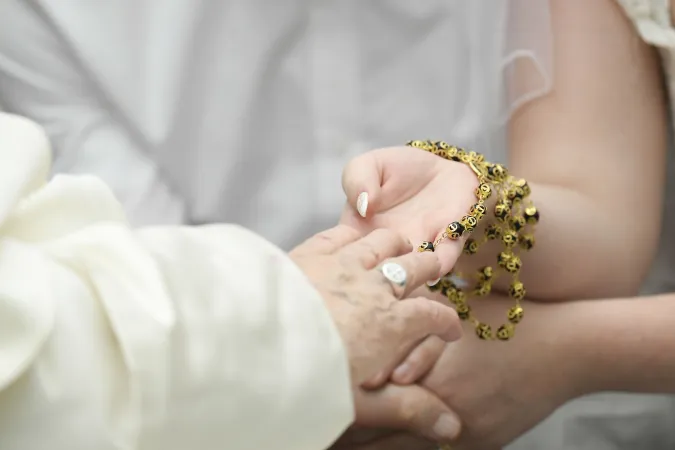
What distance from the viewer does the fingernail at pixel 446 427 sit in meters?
0.67

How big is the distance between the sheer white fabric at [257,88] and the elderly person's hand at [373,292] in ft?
0.86

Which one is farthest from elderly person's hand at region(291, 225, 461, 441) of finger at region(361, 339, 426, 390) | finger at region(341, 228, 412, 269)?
finger at region(361, 339, 426, 390)

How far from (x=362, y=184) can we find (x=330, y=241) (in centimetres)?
7

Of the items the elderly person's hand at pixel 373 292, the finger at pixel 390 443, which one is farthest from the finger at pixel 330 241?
the finger at pixel 390 443

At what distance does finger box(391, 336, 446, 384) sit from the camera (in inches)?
26.2

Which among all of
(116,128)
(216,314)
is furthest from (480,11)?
(216,314)

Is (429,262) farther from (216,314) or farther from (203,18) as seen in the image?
(203,18)

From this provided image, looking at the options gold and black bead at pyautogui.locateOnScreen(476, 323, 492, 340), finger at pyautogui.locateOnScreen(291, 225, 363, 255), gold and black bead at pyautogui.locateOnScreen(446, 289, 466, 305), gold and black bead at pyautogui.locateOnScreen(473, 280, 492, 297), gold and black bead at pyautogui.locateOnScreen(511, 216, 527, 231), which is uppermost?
finger at pyautogui.locateOnScreen(291, 225, 363, 255)

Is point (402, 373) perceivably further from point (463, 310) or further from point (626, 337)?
point (626, 337)

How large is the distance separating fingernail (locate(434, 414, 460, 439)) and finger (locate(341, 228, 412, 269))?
0.62 ft

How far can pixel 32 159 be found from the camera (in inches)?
17.0

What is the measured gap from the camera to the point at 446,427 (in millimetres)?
669

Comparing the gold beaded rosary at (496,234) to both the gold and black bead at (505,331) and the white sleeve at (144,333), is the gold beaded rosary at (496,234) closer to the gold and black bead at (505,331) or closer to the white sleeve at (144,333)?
the gold and black bead at (505,331)

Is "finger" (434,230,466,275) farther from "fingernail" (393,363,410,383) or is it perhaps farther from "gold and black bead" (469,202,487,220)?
"fingernail" (393,363,410,383)
